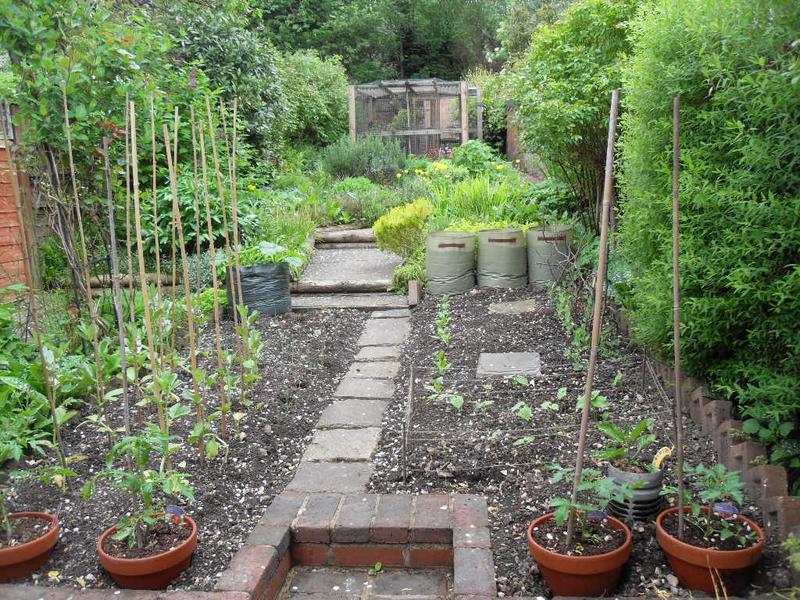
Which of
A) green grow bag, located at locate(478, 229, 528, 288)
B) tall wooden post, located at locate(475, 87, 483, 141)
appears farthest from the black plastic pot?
tall wooden post, located at locate(475, 87, 483, 141)

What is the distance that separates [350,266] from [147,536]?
5075 millimetres

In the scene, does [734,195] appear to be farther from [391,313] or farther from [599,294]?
[391,313]

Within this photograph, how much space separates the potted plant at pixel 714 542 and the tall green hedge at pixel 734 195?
46 centimetres

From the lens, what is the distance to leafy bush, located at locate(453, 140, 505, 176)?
442 inches

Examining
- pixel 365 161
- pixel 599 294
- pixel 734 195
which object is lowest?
pixel 599 294

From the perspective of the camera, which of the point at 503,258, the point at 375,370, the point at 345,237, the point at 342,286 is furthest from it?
the point at 345,237

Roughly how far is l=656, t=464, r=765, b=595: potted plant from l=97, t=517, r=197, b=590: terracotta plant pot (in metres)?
1.64

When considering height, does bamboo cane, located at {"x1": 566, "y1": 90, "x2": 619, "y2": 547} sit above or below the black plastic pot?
above

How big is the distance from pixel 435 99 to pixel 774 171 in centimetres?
1187

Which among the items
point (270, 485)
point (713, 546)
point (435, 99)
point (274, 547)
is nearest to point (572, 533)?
point (713, 546)

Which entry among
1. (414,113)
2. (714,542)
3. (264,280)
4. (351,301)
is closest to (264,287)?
(264,280)

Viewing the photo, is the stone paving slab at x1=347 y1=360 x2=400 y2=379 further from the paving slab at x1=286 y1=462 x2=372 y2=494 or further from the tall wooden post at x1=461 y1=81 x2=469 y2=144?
the tall wooden post at x1=461 y1=81 x2=469 y2=144

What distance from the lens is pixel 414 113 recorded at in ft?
45.3

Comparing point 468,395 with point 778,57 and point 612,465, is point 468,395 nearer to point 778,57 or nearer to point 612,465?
point 612,465
